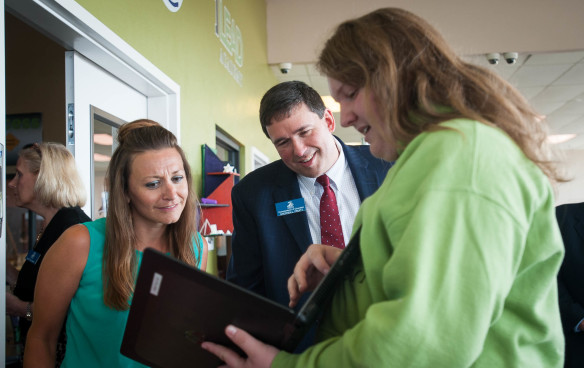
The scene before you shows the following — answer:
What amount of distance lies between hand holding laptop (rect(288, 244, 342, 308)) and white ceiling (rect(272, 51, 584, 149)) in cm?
431

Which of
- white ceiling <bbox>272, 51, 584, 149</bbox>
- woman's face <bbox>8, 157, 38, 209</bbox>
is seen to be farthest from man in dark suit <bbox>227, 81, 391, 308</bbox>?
white ceiling <bbox>272, 51, 584, 149</bbox>

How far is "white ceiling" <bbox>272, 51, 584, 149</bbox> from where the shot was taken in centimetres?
608

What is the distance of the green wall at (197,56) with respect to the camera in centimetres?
238

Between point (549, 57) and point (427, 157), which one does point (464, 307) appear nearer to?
point (427, 157)

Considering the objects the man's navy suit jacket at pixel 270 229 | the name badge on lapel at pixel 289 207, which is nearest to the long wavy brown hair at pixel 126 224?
the man's navy suit jacket at pixel 270 229

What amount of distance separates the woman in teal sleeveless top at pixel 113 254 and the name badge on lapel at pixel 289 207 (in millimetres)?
362

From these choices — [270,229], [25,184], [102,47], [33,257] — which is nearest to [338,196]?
[270,229]

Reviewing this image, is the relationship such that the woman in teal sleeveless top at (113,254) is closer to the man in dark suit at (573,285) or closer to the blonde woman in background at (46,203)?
the blonde woman in background at (46,203)

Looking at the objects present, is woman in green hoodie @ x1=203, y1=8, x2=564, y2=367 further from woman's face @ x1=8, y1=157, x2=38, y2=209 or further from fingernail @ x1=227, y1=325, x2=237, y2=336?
woman's face @ x1=8, y1=157, x2=38, y2=209

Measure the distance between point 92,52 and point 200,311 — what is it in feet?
5.75

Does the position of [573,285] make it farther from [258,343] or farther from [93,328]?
[93,328]

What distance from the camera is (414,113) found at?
31.0 inches

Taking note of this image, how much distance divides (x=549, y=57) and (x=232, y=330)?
644 centimetres

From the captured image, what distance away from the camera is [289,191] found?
187 centimetres
